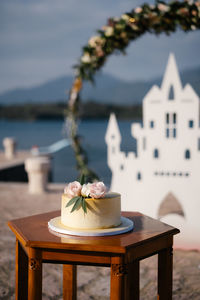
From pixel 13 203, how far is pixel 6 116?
5346 cm

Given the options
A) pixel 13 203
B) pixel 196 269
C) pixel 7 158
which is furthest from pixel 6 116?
pixel 196 269

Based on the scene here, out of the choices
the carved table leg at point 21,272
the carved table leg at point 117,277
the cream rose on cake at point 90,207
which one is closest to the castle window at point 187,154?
the cream rose on cake at point 90,207

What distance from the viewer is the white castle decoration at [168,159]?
17.1ft

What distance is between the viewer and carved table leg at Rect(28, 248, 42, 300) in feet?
8.40

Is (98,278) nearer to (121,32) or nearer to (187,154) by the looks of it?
(187,154)

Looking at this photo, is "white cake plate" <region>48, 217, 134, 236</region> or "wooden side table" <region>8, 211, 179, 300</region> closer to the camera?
"wooden side table" <region>8, 211, 179, 300</region>

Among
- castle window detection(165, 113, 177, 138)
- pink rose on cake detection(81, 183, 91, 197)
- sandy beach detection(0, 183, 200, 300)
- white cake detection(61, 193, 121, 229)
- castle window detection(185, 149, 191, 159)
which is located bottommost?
sandy beach detection(0, 183, 200, 300)

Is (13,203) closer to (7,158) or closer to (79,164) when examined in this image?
(79,164)

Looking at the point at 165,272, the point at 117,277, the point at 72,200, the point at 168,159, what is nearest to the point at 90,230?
the point at 72,200

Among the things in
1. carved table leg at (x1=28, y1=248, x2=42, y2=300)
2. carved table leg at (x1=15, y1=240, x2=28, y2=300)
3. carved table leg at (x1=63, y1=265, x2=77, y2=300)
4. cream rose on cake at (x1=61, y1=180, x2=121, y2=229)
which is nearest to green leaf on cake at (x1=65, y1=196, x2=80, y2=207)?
cream rose on cake at (x1=61, y1=180, x2=121, y2=229)

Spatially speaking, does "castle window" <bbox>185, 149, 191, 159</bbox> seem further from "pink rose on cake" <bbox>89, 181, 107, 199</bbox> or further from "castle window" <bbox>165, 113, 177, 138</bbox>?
"pink rose on cake" <bbox>89, 181, 107, 199</bbox>

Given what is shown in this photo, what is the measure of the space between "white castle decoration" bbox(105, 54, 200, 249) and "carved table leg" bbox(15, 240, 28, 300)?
251 centimetres

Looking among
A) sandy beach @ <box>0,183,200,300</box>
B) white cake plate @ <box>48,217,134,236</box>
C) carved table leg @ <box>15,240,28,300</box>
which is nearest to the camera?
white cake plate @ <box>48,217,134,236</box>

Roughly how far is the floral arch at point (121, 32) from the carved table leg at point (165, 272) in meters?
3.26
